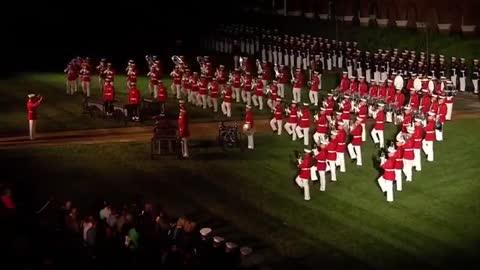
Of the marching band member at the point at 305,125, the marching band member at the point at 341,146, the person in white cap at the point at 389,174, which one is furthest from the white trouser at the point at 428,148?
the marching band member at the point at 305,125

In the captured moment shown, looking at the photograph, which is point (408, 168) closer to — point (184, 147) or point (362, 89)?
point (184, 147)

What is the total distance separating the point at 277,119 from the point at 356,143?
526 cm

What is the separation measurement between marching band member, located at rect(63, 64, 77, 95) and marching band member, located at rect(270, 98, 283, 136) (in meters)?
13.7

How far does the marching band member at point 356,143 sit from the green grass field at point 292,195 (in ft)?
1.09

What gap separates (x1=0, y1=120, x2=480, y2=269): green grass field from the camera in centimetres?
2211

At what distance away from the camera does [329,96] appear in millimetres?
35906

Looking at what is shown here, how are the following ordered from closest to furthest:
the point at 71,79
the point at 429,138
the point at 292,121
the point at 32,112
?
the point at 429,138 < the point at 292,121 < the point at 32,112 < the point at 71,79

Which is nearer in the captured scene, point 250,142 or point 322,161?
point 322,161

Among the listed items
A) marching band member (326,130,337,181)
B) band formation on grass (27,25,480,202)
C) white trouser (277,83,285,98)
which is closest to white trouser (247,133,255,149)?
band formation on grass (27,25,480,202)

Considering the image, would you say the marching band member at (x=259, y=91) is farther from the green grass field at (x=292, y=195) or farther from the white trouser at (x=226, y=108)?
the green grass field at (x=292, y=195)

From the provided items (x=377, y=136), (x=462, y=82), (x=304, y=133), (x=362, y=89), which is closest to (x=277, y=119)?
(x=304, y=133)

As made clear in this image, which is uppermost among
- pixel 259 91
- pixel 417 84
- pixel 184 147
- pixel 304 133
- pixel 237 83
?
pixel 417 84

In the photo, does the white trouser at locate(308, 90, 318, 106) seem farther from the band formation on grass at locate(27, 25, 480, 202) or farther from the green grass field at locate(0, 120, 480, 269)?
the green grass field at locate(0, 120, 480, 269)

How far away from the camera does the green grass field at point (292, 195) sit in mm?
22109
